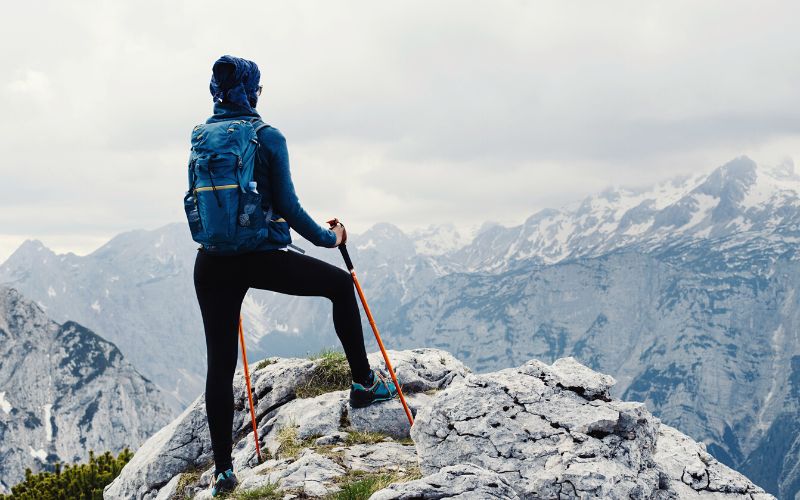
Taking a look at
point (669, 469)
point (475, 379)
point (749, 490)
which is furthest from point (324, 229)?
point (749, 490)

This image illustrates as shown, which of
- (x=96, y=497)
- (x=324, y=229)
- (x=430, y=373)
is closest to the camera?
(x=324, y=229)

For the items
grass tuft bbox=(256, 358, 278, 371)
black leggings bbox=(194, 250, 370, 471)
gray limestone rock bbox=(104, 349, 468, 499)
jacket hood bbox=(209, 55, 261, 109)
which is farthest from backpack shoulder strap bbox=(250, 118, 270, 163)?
grass tuft bbox=(256, 358, 278, 371)

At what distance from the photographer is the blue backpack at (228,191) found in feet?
24.7

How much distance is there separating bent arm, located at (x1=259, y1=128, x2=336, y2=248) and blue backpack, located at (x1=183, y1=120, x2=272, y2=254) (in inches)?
7.5

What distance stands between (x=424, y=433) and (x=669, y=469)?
3.18 metres

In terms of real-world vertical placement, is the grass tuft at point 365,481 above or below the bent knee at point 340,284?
below

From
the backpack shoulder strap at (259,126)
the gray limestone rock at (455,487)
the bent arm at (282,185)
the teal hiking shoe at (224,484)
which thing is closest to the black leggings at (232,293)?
the teal hiking shoe at (224,484)

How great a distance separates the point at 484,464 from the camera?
7398 mm

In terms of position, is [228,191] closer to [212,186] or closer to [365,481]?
[212,186]

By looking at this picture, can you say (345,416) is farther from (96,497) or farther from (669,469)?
(96,497)

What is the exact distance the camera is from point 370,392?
996cm

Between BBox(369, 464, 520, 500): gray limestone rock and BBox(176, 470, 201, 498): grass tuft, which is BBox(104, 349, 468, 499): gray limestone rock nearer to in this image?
BBox(176, 470, 201, 498): grass tuft

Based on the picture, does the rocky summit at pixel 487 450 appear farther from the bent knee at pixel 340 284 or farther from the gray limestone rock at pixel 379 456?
the bent knee at pixel 340 284

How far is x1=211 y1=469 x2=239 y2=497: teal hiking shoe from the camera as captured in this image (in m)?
8.38
